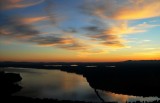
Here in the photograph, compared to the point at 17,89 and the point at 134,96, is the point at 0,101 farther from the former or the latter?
the point at 134,96

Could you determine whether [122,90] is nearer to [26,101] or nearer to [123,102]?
[123,102]

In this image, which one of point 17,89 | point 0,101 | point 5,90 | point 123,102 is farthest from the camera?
point 17,89

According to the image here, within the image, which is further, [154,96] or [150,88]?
[150,88]

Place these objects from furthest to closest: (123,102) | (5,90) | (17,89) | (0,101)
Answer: (17,89) < (5,90) < (123,102) < (0,101)

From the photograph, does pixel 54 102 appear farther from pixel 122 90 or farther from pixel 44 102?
pixel 122 90

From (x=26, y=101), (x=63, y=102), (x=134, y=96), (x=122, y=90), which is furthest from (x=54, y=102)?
(x=122, y=90)

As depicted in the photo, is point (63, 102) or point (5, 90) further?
point (5, 90)

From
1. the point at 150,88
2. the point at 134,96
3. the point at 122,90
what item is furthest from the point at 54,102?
the point at 150,88

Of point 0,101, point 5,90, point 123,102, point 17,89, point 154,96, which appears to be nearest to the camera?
point 0,101
